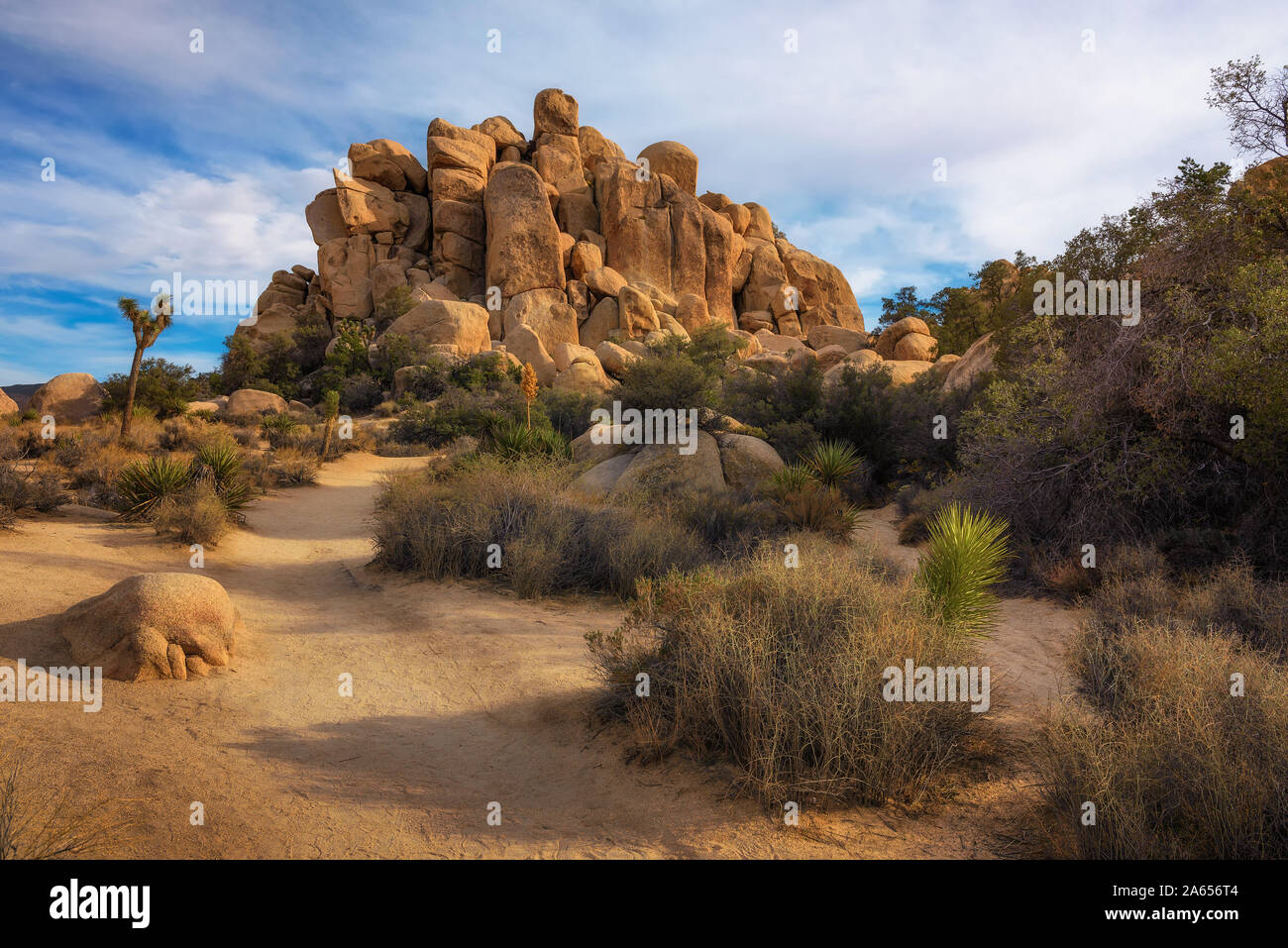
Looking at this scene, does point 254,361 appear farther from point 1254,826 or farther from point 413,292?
point 1254,826

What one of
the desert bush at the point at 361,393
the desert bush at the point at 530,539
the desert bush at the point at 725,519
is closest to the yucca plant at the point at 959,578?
the desert bush at the point at 530,539

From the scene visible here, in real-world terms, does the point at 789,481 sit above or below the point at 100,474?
below

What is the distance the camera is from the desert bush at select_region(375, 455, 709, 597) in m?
8.67

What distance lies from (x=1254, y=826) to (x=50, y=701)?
6.87 metres

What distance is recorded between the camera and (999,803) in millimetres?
3912

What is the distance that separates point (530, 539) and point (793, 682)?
17.1 feet

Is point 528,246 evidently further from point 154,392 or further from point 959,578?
point 959,578

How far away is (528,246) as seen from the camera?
40625mm

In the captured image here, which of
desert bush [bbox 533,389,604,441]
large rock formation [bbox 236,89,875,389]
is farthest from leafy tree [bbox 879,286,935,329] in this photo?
desert bush [bbox 533,389,604,441]

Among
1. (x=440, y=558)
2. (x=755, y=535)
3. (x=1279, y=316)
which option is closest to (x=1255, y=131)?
(x=1279, y=316)

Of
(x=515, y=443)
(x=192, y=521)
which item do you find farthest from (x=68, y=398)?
(x=192, y=521)

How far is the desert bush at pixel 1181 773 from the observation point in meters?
3.05

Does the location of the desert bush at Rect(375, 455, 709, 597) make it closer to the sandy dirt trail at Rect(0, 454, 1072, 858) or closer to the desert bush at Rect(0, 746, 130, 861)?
the sandy dirt trail at Rect(0, 454, 1072, 858)

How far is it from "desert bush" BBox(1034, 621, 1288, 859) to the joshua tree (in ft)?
65.4
